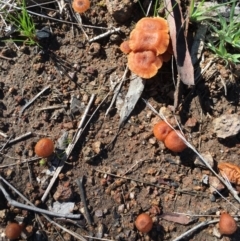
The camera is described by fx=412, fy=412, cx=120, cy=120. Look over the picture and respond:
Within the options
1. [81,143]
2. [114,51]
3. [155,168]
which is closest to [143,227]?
[155,168]

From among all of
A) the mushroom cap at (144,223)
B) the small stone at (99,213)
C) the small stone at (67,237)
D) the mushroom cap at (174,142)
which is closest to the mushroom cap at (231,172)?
the mushroom cap at (174,142)

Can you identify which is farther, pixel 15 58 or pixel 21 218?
pixel 15 58

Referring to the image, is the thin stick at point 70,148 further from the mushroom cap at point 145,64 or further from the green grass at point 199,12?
the green grass at point 199,12

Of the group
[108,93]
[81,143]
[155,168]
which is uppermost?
[108,93]

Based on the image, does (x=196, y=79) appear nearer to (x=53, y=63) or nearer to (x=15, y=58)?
(x=53, y=63)

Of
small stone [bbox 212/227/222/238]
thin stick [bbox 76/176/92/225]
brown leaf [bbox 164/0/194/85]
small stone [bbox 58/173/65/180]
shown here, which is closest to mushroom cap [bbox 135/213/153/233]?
thin stick [bbox 76/176/92/225]
